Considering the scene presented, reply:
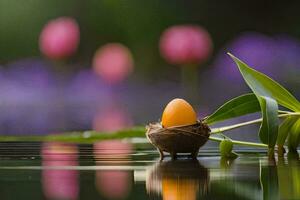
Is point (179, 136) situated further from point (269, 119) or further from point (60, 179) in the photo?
point (60, 179)

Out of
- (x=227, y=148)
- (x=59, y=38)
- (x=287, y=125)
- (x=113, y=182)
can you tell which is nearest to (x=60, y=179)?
(x=113, y=182)

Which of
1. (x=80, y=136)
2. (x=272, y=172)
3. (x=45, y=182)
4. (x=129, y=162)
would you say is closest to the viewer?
(x=45, y=182)

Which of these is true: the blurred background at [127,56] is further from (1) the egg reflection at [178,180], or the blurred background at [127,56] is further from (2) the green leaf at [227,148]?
(1) the egg reflection at [178,180]

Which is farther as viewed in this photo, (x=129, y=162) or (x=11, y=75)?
(x=11, y=75)

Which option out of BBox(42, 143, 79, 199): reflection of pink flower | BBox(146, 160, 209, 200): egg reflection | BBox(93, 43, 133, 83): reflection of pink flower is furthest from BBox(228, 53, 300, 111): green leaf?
BBox(93, 43, 133, 83): reflection of pink flower

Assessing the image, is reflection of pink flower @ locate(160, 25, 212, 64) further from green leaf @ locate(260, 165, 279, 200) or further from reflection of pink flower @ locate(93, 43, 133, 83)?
green leaf @ locate(260, 165, 279, 200)

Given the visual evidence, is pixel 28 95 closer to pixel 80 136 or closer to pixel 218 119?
pixel 80 136

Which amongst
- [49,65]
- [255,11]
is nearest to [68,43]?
[49,65]
